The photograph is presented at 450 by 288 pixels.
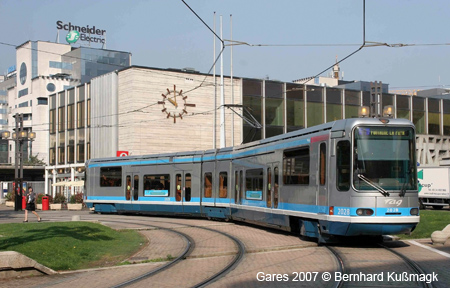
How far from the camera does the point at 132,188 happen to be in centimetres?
3047

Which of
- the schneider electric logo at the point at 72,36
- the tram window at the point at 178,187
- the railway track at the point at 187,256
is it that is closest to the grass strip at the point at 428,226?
the railway track at the point at 187,256

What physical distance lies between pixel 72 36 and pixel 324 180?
352 feet

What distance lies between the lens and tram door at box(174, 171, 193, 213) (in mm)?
27016

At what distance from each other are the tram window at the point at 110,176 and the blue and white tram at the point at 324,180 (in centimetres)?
696

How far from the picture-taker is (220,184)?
2448 centimetres

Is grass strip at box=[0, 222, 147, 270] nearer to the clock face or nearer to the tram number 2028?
the tram number 2028

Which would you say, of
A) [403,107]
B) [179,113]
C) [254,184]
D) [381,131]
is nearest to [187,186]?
[254,184]

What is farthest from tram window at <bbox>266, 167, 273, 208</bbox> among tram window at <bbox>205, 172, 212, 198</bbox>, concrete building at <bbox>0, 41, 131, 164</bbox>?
concrete building at <bbox>0, 41, 131, 164</bbox>

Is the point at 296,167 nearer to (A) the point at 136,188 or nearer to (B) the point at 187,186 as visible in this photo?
(B) the point at 187,186

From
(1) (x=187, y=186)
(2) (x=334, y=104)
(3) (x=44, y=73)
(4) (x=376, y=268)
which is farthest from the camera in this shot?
(3) (x=44, y=73)

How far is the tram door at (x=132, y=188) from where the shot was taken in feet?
99.0

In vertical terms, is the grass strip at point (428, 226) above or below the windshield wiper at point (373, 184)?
below

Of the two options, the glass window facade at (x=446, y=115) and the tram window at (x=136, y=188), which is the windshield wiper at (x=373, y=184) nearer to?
the tram window at (x=136, y=188)

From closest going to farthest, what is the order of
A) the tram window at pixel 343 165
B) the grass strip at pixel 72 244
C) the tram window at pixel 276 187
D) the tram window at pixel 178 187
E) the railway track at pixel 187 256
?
the railway track at pixel 187 256
the grass strip at pixel 72 244
the tram window at pixel 343 165
the tram window at pixel 276 187
the tram window at pixel 178 187
